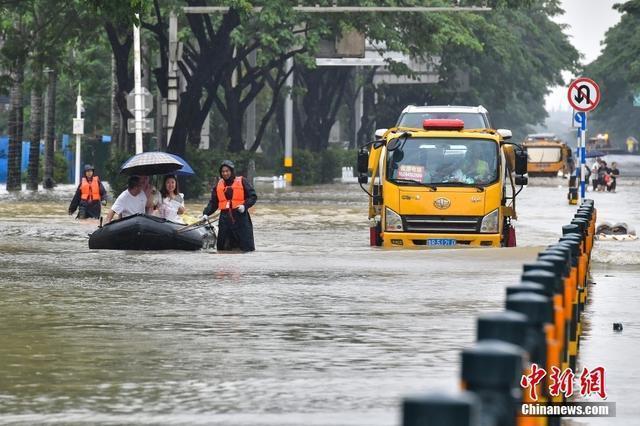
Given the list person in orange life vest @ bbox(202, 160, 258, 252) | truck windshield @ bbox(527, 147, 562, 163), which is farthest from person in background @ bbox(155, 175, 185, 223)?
truck windshield @ bbox(527, 147, 562, 163)

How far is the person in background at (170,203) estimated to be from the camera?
26.1 m

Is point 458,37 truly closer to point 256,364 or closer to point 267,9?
point 267,9

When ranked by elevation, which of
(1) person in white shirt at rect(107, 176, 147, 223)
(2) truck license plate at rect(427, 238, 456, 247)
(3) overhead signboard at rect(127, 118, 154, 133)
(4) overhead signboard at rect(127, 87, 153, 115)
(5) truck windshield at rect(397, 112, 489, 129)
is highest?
(4) overhead signboard at rect(127, 87, 153, 115)

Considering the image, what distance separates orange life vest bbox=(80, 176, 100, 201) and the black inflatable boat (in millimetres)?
10150

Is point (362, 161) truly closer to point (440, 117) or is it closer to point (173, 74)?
point (440, 117)

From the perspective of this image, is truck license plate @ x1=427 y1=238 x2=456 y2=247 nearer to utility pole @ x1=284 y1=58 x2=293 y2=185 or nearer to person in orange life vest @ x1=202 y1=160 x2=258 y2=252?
person in orange life vest @ x1=202 y1=160 x2=258 y2=252

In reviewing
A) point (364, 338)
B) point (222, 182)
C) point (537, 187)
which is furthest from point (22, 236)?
point (537, 187)

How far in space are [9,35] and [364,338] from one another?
36456mm

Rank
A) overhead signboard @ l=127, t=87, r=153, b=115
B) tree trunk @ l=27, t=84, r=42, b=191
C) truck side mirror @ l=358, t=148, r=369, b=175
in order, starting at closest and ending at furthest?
truck side mirror @ l=358, t=148, r=369, b=175 → overhead signboard @ l=127, t=87, r=153, b=115 → tree trunk @ l=27, t=84, r=42, b=191

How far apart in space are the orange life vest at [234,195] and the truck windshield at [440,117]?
23.0ft

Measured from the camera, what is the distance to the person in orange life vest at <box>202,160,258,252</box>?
2500cm

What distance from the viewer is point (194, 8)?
1715 inches

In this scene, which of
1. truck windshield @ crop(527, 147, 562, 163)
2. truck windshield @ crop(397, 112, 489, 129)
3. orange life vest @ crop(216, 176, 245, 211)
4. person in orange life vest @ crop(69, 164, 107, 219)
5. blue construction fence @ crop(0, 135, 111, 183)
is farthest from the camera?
truck windshield @ crop(527, 147, 562, 163)

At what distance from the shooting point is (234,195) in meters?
25.0
